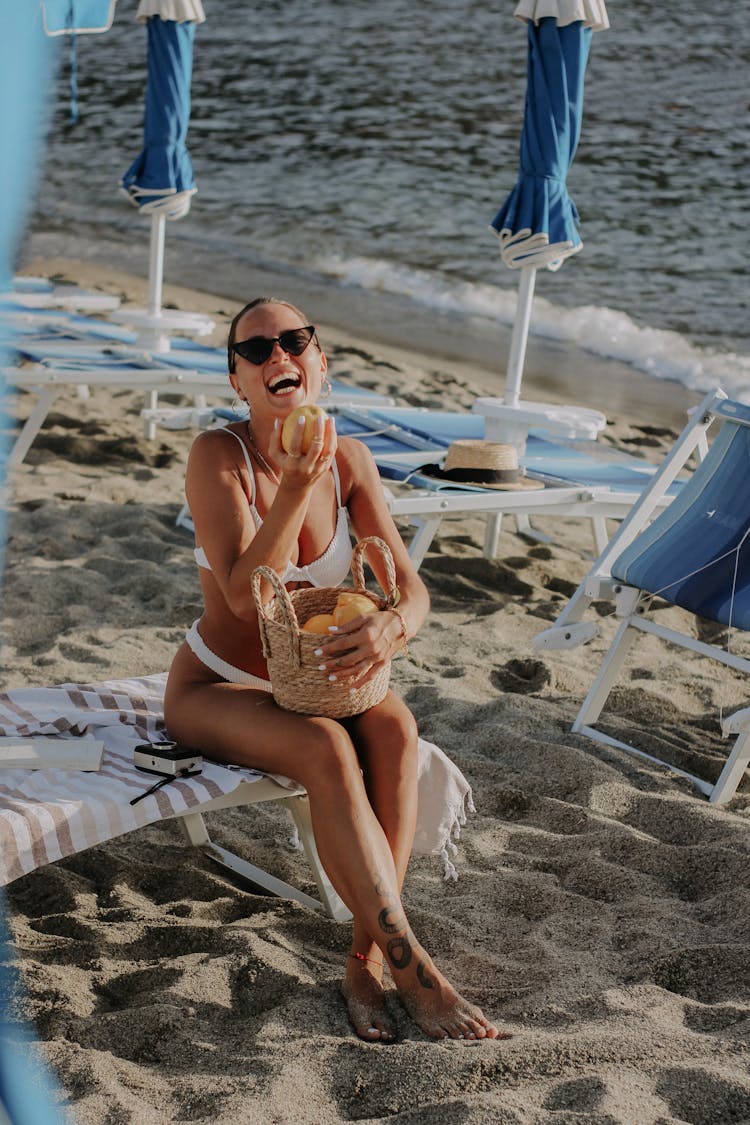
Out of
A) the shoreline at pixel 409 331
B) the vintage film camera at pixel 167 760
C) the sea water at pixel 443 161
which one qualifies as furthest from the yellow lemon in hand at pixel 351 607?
the sea water at pixel 443 161

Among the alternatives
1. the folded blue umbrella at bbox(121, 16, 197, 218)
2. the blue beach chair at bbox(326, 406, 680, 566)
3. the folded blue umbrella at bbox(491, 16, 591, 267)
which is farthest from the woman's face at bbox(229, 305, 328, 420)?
the folded blue umbrella at bbox(121, 16, 197, 218)

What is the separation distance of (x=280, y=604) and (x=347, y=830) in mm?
419

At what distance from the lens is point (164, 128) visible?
6219mm

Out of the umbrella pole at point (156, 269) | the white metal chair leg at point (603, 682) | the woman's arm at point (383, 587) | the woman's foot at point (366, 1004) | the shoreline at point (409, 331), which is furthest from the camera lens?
the shoreline at point (409, 331)

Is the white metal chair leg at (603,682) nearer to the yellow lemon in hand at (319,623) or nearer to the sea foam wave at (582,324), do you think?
the yellow lemon in hand at (319,623)

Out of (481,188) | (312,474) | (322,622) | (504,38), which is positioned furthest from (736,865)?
(504,38)

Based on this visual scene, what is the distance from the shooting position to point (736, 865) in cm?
287

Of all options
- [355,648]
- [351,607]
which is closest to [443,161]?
[351,607]

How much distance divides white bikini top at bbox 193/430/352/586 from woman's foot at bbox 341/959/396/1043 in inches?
30.6

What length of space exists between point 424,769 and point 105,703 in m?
0.71

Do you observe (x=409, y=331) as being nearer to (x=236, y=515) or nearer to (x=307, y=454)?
(x=236, y=515)

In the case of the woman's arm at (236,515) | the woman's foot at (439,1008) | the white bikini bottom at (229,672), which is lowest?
the woman's foot at (439,1008)

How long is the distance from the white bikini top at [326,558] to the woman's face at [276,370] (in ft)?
0.34

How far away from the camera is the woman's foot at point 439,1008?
85.6 inches
